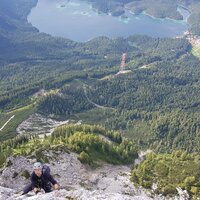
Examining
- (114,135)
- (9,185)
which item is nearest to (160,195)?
(9,185)

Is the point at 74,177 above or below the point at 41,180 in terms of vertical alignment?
below

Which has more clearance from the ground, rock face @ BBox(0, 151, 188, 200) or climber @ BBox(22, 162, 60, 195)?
climber @ BBox(22, 162, 60, 195)

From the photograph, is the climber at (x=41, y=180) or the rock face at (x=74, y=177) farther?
the rock face at (x=74, y=177)

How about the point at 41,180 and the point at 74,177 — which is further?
the point at 74,177

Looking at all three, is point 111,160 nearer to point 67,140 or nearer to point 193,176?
point 67,140

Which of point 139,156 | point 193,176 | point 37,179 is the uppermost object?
point 37,179

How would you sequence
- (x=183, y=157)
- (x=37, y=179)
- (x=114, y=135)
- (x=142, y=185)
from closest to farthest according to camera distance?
(x=37, y=179), (x=142, y=185), (x=183, y=157), (x=114, y=135)

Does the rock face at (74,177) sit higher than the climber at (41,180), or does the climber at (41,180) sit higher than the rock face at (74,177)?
the climber at (41,180)

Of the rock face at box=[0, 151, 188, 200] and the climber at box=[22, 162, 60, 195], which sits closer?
the climber at box=[22, 162, 60, 195]
